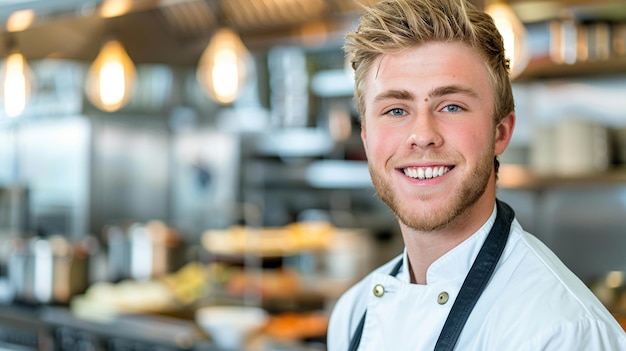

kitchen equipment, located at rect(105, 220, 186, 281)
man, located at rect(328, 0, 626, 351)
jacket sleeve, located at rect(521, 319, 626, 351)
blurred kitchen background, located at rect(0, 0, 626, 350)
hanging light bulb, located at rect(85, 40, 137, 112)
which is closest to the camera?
jacket sleeve, located at rect(521, 319, 626, 351)

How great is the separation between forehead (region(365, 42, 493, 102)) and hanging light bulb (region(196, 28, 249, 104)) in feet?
6.91

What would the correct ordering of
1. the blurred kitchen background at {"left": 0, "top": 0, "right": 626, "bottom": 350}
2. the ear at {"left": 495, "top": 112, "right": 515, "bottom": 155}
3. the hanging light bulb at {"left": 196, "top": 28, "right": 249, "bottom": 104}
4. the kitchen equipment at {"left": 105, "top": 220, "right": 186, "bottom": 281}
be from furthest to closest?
the kitchen equipment at {"left": 105, "top": 220, "right": 186, "bottom": 281} → the blurred kitchen background at {"left": 0, "top": 0, "right": 626, "bottom": 350} → the hanging light bulb at {"left": 196, "top": 28, "right": 249, "bottom": 104} → the ear at {"left": 495, "top": 112, "right": 515, "bottom": 155}

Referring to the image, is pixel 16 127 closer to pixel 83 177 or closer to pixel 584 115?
pixel 83 177

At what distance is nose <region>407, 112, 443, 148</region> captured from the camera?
4.37 feet

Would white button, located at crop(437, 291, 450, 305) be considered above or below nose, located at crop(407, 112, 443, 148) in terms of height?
below

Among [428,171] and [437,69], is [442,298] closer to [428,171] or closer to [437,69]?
[428,171]

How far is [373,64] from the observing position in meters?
1.44

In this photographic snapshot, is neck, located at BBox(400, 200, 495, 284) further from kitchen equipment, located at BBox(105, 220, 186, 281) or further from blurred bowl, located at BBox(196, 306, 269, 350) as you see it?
kitchen equipment, located at BBox(105, 220, 186, 281)

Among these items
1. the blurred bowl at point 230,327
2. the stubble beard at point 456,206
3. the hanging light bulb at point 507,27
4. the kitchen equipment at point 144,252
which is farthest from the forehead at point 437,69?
the kitchen equipment at point 144,252

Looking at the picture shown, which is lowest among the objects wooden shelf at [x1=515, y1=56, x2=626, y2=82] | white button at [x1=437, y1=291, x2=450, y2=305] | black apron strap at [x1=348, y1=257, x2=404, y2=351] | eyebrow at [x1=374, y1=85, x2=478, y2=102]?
black apron strap at [x1=348, y1=257, x2=404, y2=351]

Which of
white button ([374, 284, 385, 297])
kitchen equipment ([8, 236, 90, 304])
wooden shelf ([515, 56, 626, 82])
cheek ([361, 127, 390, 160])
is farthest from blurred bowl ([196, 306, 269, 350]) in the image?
cheek ([361, 127, 390, 160])

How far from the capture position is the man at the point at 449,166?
1319 mm

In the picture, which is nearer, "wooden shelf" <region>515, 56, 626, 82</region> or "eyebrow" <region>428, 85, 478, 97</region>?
"eyebrow" <region>428, 85, 478, 97</region>

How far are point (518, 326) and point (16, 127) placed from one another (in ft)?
24.4
